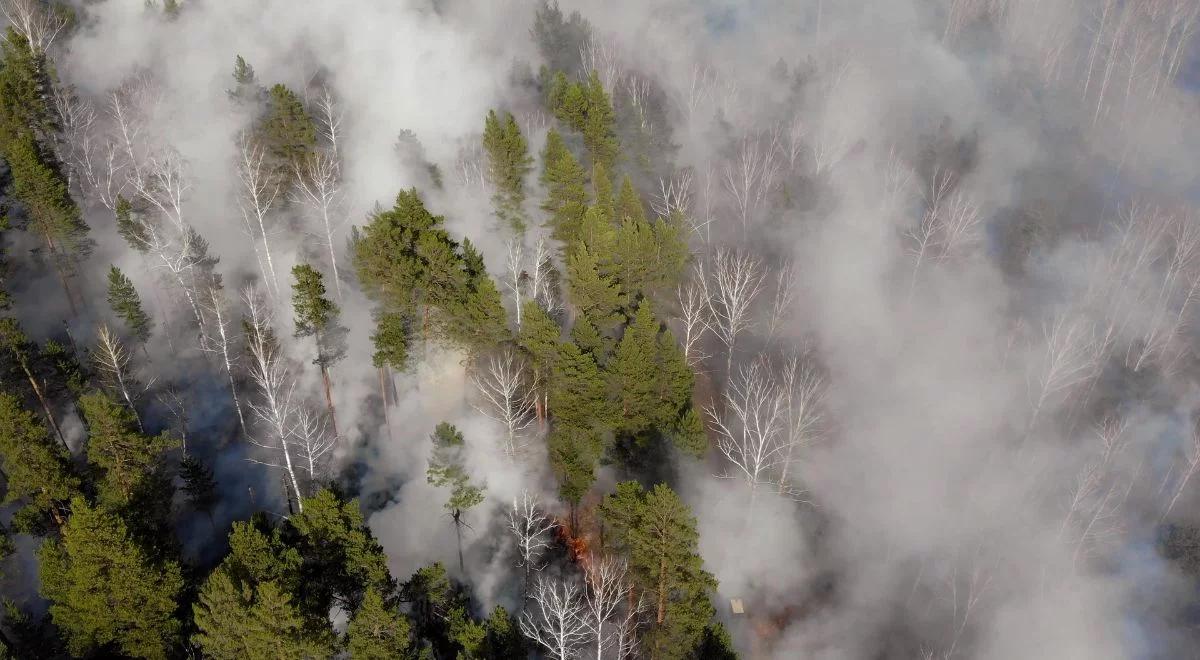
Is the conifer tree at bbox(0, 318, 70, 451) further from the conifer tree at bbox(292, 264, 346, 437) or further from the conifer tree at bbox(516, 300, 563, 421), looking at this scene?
the conifer tree at bbox(516, 300, 563, 421)

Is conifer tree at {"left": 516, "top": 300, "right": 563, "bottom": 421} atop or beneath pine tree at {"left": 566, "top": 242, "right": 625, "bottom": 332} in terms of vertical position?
beneath

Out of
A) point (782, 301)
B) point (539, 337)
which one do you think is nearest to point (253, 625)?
point (539, 337)

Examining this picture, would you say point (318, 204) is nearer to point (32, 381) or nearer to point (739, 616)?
point (32, 381)

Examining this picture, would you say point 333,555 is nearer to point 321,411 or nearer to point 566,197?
point 321,411

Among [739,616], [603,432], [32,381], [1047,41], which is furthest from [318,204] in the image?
[1047,41]

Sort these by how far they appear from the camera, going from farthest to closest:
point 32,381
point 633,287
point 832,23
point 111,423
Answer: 1. point 832,23
2. point 633,287
3. point 32,381
4. point 111,423

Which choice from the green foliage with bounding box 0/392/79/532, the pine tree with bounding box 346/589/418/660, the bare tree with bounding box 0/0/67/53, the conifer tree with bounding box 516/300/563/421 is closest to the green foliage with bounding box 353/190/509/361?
the conifer tree with bounding box 516/300/563/421

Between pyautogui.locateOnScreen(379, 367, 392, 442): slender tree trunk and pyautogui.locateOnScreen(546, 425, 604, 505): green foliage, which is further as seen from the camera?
pyautogui.locateOnScreen(379, 367, 392, 442): slender tree trunk
